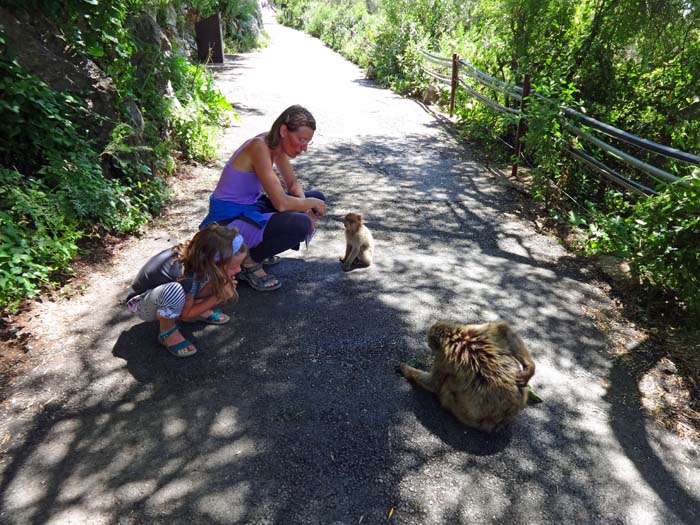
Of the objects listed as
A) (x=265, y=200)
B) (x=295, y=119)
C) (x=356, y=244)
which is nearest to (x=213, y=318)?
(x=265, y=200)

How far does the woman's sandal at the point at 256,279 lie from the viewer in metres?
4.21

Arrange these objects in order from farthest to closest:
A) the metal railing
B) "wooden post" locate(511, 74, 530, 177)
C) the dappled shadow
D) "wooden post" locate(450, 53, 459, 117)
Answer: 1. "wooden post" locate(450, 53, 459, 117)
2. "wooden post" locate(511, 74, 530, 177)
3. the metal railing
4. the dappled shadow

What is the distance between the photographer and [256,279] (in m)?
4.24

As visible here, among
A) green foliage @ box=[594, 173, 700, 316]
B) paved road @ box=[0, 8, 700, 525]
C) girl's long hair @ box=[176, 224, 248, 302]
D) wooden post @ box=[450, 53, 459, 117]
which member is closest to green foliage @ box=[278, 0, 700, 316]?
green foliage @ box=[594, 173, 700, 316]

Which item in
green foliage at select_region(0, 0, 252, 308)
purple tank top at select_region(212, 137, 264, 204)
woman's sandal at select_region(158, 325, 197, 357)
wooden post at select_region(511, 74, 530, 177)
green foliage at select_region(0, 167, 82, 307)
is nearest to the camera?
woman's sandal at select_region(158, 325, 197, 357)

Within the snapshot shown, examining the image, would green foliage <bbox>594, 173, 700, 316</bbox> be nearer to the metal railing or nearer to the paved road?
the metal railing

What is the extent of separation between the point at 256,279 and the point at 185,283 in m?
1.03

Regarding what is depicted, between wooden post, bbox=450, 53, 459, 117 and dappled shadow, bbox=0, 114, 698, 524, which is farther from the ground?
wooden post, bbox=450, 53, 459, 117

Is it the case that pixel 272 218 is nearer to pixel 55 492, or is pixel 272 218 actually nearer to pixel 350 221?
pixel 350 221

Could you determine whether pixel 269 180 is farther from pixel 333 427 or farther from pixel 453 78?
pixel 453 78

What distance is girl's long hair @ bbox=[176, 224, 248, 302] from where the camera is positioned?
312 centimetres

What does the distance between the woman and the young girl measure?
0.48 meters

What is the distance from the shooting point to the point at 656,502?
8.14 feet

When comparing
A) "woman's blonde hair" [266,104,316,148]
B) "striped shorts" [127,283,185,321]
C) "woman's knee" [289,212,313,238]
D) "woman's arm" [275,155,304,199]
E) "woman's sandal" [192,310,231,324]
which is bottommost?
"woman's sandal" [192,310,231,324]
